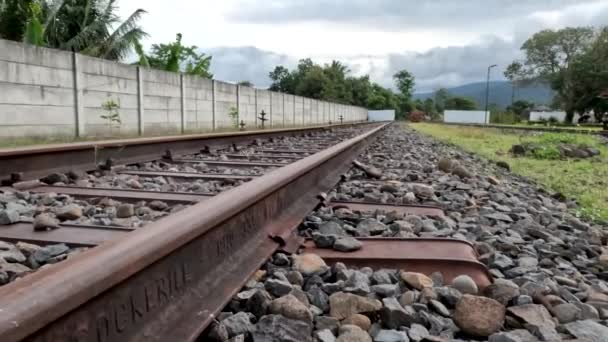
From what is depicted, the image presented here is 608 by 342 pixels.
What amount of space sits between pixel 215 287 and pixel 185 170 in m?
3.28

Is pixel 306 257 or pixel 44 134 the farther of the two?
pixel 44 134

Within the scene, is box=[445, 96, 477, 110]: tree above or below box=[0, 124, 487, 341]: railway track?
above

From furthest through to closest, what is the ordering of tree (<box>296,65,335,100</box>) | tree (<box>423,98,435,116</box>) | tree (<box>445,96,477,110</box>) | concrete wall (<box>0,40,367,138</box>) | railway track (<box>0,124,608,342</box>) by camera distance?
1. tree (<box>445,96,477,110</box>)
2. tree (<box>423,98,435,116</box>)
3. tree (<box>296,65,335,100</box>)
4. concrete wall (<box>0,40,367,138</box>)
5. railway track (<box>0,124,608,342</box>)

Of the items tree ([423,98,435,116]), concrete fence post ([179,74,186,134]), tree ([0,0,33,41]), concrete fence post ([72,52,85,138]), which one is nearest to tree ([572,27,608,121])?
tree ([423,98,435,116])

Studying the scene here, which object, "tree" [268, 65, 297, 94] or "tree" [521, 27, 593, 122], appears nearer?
"tree" [521, 27, 593, 122]

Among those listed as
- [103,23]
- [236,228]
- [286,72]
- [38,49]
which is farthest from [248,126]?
[286,72]

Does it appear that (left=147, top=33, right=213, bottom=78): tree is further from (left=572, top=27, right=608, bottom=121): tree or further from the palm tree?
(left=572, top=27, right=608, bottom=121): tree

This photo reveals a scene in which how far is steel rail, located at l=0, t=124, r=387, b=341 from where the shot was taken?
0.91m

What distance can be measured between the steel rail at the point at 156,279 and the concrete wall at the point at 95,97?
7.44 metres

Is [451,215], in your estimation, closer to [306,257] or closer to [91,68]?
[306,257]

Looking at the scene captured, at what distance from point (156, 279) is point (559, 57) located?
76589mm

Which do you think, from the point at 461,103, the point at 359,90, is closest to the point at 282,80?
the point at 359,90

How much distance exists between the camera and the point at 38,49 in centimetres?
877

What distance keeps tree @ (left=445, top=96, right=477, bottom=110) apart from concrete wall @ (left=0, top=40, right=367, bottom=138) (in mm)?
96491
